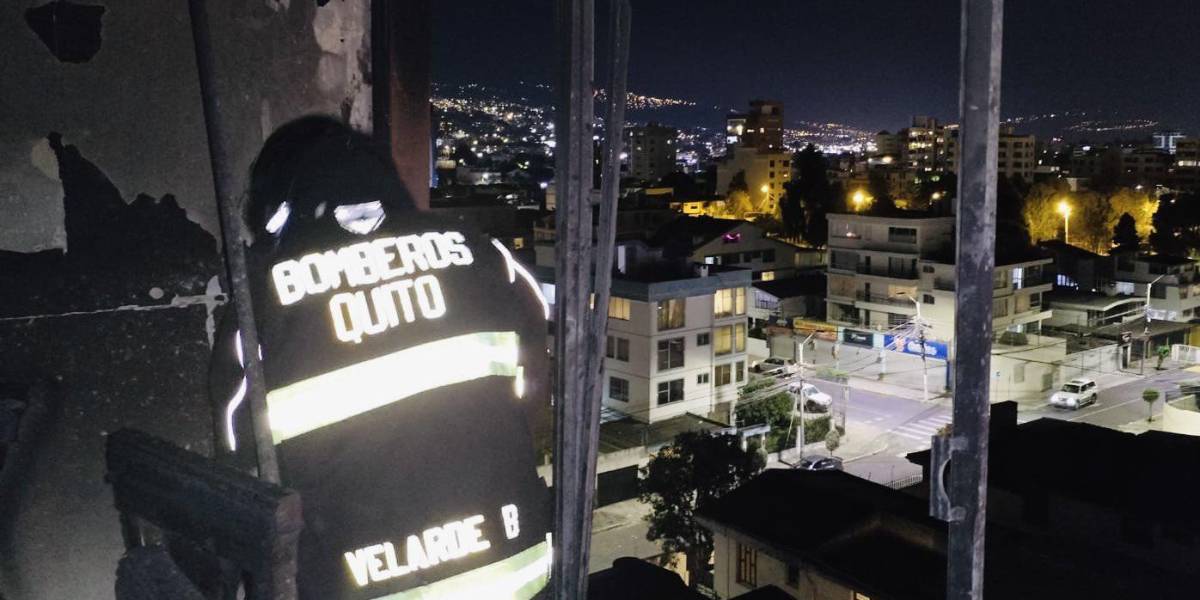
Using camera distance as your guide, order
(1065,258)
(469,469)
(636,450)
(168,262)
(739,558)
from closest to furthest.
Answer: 1. (469,469)
2. (168,262)
3. (739,558)
4. (636,450)
5. (1065,258)

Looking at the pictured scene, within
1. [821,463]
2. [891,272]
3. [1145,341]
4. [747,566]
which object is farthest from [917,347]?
[747,566]

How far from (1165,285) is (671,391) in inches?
1158

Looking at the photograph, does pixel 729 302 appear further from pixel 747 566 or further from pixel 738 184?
pixel 738 184

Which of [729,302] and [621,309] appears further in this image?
[729,302]

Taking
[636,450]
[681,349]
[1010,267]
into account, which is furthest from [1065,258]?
[636,450]

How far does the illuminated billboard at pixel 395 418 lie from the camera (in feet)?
8.22

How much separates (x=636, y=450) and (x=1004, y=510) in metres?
8.97

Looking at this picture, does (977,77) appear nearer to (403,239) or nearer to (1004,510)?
(403,239)

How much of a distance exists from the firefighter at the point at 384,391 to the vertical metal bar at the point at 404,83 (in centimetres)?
71

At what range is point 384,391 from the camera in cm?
260

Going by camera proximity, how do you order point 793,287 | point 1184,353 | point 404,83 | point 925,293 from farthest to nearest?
1. point 793,287
2. point 1184,353
3. point 925,293
4. point 404,83

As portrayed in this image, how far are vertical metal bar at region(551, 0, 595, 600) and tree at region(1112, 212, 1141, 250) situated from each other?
57.6 metres

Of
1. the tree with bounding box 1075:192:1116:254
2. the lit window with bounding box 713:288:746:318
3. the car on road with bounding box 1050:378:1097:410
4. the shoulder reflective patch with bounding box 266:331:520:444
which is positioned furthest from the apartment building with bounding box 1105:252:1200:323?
the shoulder reflective patch with bounding box 266:331:520:444

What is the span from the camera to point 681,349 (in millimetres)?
26250
